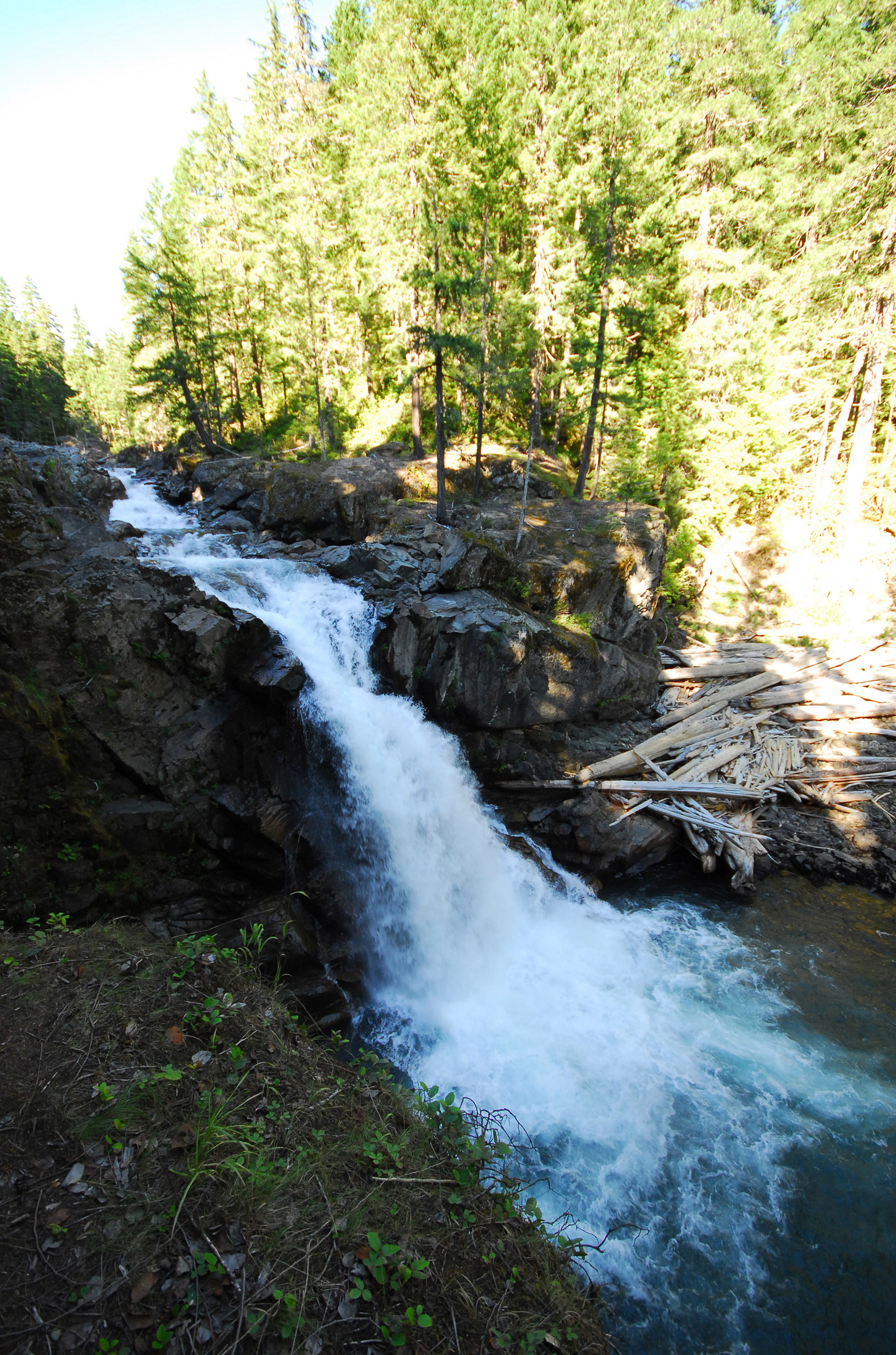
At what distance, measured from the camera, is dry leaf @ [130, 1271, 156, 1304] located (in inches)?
121

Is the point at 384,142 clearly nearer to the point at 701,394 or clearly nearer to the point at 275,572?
the point at 701,394

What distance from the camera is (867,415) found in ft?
64.4

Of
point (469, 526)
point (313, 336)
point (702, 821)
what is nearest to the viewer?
point (702, 821)

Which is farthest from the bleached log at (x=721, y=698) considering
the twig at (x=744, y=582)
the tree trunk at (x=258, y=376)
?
the tree trunk at (x=258, y=376)

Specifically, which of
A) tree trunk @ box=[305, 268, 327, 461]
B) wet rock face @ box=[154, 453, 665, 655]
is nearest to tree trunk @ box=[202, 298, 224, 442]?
tree trunk @ box=[305, 268, 327, 461]

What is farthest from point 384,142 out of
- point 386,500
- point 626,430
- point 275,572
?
point 275,572

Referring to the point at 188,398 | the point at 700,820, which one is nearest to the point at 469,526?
the point at 700,820

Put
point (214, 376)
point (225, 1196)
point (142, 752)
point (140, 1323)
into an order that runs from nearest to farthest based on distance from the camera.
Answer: point (140, 1323) < point (225, 1196) < point (142, 752) < point (214, 376)

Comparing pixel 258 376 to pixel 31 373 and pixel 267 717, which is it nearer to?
pixel 31 373

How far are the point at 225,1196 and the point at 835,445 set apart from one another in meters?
27.0

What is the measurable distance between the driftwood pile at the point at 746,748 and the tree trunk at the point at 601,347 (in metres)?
8.32

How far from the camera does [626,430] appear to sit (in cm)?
2320

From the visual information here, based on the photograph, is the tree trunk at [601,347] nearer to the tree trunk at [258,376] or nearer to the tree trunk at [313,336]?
the tree trunk at [313,336]

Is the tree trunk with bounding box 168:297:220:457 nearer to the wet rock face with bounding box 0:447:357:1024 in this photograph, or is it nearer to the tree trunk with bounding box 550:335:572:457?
the tree trunk with bounding box 550:335:572:457
